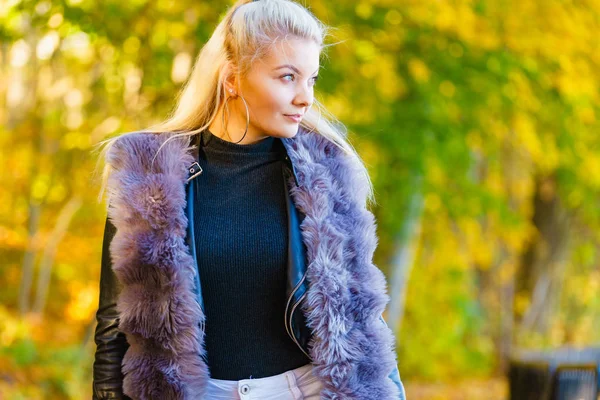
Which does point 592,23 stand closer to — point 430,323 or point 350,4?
point 350,4

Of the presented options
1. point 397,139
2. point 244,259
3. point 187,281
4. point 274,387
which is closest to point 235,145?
point 244,259

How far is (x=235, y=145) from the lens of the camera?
2.78m

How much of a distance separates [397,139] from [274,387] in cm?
493

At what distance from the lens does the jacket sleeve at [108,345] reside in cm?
258

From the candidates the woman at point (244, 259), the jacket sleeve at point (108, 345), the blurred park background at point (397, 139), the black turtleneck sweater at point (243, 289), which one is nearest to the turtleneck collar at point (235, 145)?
the woman at point (244, 259)

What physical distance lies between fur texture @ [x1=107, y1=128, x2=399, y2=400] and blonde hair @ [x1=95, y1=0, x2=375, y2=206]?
10 cm

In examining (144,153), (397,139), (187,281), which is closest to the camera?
(187,281)

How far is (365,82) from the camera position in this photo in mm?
7609

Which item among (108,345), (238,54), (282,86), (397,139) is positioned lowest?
(108,345)

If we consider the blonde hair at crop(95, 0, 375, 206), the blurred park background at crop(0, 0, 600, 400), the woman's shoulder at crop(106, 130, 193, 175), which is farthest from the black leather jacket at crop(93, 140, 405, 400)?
the blurred park background at crop(0, 0, 600, 400)

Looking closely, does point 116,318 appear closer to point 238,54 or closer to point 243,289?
point 243,289

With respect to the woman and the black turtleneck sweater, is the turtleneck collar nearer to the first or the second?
the woman

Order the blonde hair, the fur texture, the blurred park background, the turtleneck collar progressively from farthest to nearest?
1. the blurred park background
2. the turtleneck collar
3. the blonde hair
4. the fur texture

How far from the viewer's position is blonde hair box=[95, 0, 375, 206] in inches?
105
